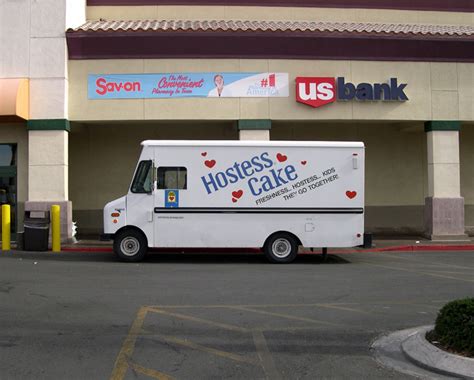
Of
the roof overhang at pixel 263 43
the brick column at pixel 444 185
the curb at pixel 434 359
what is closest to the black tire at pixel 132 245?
the roof overhang at pixel 263 43

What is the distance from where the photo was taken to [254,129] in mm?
16969

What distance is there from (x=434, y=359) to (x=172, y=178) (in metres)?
8.58

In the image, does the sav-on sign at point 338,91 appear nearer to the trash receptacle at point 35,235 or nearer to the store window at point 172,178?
the store window at point 172,178

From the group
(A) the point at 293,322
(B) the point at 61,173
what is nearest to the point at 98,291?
Answer: (A) the point at 293,322

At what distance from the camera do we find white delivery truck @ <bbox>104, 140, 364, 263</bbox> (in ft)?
42.4

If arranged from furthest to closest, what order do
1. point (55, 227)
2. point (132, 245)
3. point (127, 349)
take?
1. point (55, 227)
2. point (132, 245)
3. point (127, 349)

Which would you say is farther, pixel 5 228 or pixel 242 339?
pixel 5 228

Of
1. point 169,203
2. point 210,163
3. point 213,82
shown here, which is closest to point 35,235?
point 169,203

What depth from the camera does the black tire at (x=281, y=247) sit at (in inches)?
516

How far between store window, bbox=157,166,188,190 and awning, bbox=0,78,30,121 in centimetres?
569

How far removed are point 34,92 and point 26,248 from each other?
4.85 m

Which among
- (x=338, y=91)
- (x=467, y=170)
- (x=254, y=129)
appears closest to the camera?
(x=254, y=129)

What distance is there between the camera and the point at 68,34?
16641mm

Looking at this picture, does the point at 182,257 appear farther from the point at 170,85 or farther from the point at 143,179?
the point at 170,85
